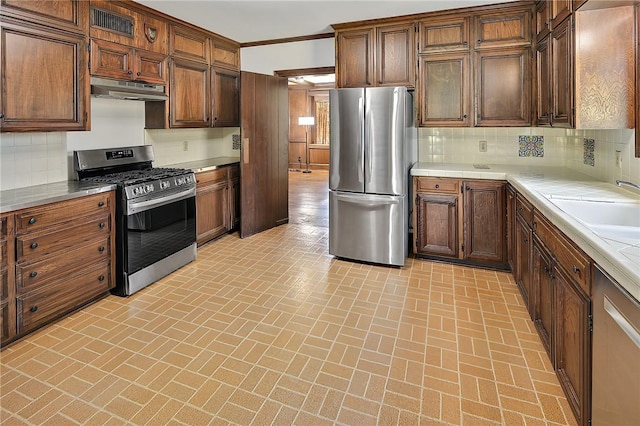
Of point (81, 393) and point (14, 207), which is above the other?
point (14, 207)

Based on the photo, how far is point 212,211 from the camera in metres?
4.81

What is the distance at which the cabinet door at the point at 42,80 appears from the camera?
2.65 m

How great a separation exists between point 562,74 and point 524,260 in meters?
1.37

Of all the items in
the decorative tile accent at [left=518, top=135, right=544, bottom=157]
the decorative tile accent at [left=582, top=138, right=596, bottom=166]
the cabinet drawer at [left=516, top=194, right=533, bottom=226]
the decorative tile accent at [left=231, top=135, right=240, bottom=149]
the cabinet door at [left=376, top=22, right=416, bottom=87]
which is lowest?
the cabinet drawer at [left=516, top=194, right=533, bottom=226]

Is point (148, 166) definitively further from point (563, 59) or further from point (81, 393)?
point (563, 59)

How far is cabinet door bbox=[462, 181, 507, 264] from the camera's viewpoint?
3674 mm

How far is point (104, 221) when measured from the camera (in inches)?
123

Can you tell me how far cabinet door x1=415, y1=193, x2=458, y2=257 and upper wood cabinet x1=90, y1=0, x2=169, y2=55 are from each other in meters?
3.06

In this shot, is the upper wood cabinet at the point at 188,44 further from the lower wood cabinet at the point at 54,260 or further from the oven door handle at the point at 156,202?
the lower wood cabinet at the point at 54,260

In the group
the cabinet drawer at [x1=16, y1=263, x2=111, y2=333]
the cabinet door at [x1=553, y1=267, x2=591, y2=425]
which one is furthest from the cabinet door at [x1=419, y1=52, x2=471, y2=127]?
the cabinet drawer at [x1=16, y1=263, x2=111, y2=333]

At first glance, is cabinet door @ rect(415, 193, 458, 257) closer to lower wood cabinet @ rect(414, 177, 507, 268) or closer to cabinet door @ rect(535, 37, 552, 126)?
lower wood cabinet @ rect(414, 177, 507, 268)

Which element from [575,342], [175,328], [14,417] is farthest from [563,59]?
[14,417]

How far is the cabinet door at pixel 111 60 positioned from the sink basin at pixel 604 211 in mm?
3576

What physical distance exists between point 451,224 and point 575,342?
7.21ft
